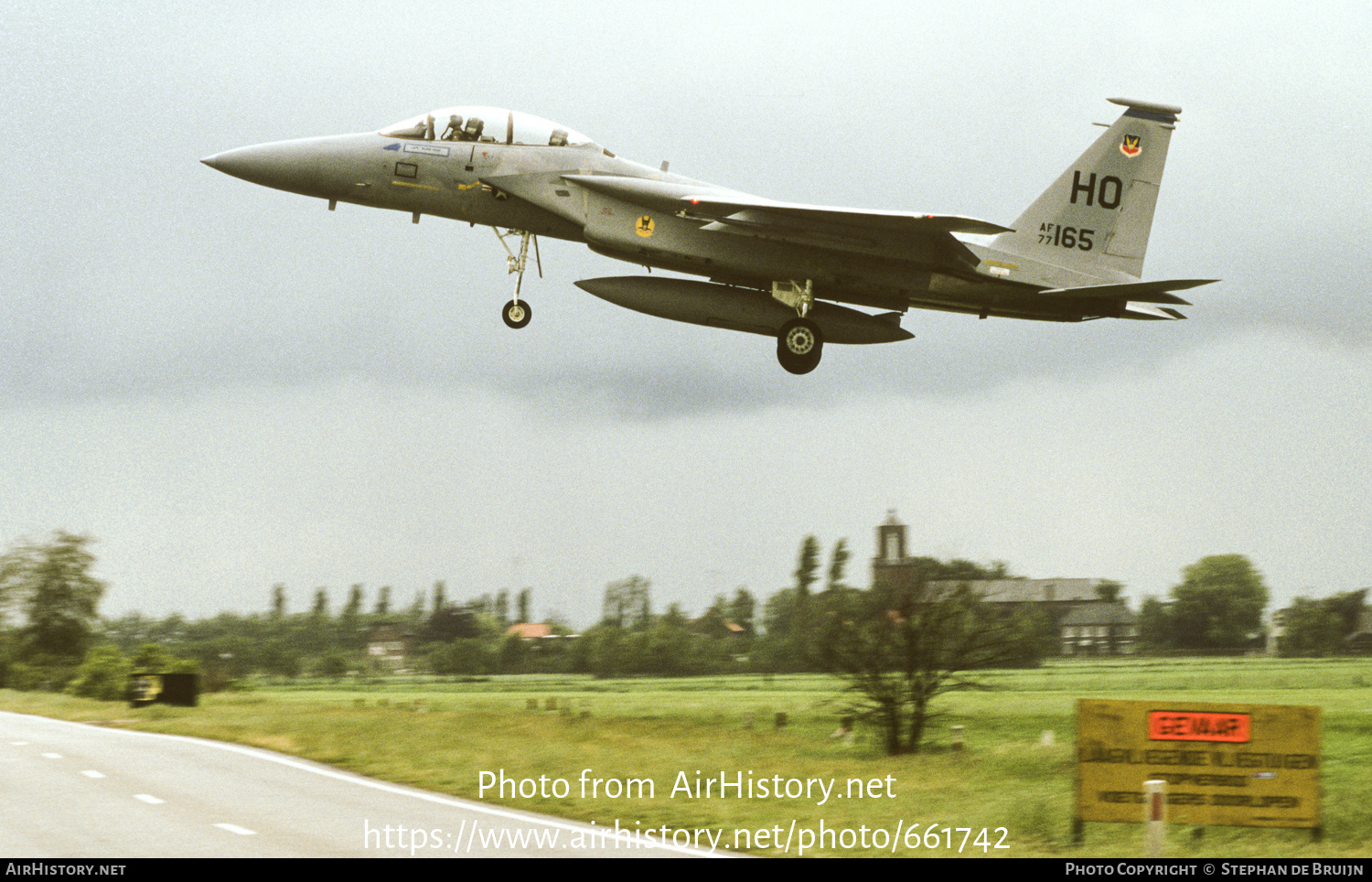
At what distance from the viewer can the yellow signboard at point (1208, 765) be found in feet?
50.0

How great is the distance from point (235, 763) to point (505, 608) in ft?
236

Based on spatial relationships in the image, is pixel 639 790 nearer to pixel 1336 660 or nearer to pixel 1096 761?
pixel 1096 761

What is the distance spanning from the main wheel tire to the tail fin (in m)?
8.73

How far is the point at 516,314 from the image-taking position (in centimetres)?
2000

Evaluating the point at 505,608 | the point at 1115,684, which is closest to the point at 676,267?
the point at 1115,684

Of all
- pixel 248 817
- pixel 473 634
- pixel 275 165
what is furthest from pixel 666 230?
pixel 473 634

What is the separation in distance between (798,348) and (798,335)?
22cm

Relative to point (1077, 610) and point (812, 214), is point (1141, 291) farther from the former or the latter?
point (1077, 610)

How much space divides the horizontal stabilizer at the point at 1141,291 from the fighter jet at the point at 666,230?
0.05 metres

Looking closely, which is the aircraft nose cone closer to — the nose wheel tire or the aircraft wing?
the aircraft wing

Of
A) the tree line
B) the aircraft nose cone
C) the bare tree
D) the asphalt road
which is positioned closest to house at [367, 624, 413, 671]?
the tree line

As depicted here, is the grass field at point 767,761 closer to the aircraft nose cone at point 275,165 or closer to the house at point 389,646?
the aircraft nose cone at point 275,165

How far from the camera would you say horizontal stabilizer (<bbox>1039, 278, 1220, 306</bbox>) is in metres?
19.6

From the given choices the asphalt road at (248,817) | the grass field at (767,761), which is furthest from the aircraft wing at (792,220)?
the asphalt road at (248,817)
